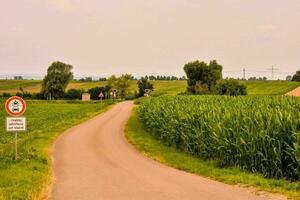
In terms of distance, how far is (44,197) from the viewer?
1277cm

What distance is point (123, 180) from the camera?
15180 millimetres

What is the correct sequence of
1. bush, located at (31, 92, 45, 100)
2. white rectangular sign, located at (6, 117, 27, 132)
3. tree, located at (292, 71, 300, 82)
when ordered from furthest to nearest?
tree, located at (292, 71, 300, 82) < bush, located at (31, 92, 45, 100) < white rectangular sign, located at (6, 117, 27, 132)

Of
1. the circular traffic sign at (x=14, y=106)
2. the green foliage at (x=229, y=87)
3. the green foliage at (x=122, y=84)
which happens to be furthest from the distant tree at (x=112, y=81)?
the circular traffic sign at (x=14, y=106)

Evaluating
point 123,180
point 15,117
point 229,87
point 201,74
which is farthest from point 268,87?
point 123,180

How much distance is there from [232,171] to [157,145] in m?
9.85

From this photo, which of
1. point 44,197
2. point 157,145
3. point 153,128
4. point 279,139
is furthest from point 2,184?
point 153,128

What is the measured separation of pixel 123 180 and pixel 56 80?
139 meters

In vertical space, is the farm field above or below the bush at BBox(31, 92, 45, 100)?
above

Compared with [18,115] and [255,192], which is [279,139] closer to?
[255,192]

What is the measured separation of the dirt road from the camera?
41.7 feet

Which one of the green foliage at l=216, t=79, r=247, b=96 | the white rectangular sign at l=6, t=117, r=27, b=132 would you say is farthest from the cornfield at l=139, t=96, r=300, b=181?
the green foliage at l=216, t=79, r=247, b=96

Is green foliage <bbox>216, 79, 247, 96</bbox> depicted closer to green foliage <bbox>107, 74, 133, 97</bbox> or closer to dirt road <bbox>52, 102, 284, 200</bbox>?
dirt road <bbox>52, 102, 284, 200</bbox>

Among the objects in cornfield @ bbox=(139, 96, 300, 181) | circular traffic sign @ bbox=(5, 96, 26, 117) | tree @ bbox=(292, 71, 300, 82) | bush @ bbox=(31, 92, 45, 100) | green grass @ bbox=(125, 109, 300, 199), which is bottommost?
bush @ bbox=(31, 92, 45, 100)

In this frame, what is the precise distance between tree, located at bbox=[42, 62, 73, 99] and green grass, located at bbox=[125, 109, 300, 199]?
403ft
